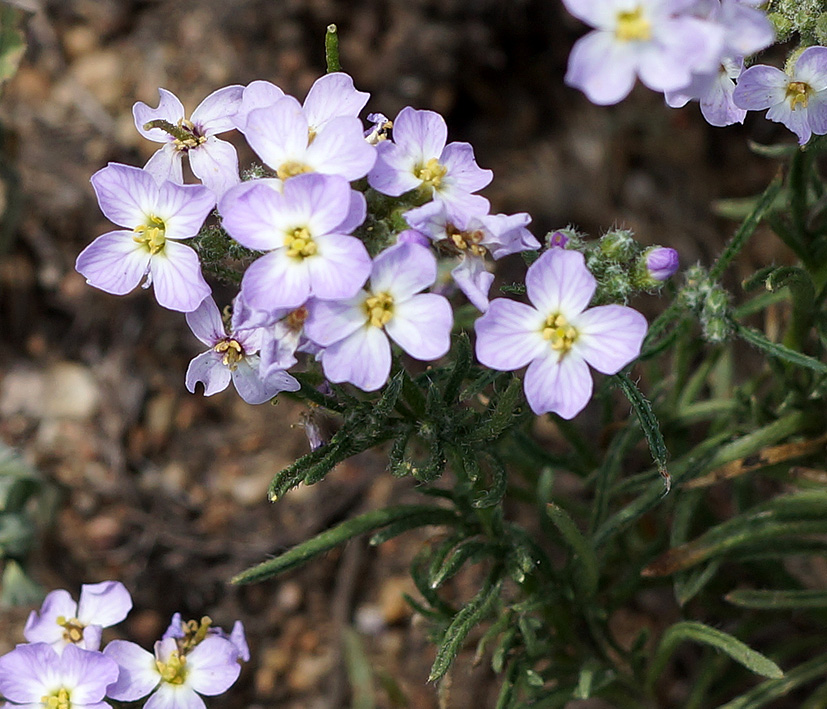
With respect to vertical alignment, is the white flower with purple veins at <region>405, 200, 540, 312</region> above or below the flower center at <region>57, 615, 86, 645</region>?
above

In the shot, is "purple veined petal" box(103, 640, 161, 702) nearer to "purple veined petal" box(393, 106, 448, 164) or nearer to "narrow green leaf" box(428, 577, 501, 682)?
"narrow green leaf" box(428, 577, 501, 682)

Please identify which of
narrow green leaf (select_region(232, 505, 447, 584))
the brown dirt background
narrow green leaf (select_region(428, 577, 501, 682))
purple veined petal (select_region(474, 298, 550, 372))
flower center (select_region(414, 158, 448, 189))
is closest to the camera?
purple veined petal (select_region(474, 298, 550, 372))

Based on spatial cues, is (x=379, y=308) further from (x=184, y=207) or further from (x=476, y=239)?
(x=184, y=207)

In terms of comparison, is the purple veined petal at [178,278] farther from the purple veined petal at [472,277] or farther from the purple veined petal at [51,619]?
the purple veined petal at [51,619]

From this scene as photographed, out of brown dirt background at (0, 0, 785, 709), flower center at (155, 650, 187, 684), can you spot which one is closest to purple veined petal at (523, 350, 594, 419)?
flower center at (155, 650, 187, 684)

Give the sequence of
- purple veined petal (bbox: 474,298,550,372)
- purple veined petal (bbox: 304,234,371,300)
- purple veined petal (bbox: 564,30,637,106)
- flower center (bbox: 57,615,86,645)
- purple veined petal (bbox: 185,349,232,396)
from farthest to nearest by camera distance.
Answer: flower center (bbox: 57,615,86,645) → purple veined petal (bbox: 185,349,232,396) → purple veined petal (bbox: 474,298,550,372) → purple veined petal (bbox: 304,234,371,300) → purple veined petal (bbox: 564,30,637,106)

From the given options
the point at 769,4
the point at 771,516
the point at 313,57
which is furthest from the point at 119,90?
the point at 771,516

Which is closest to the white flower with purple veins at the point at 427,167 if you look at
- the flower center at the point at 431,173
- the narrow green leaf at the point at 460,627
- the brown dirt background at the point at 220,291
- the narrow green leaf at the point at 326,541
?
the flower center at the point at 431,173

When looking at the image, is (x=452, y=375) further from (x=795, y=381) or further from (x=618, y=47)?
(x=795, y=381)
